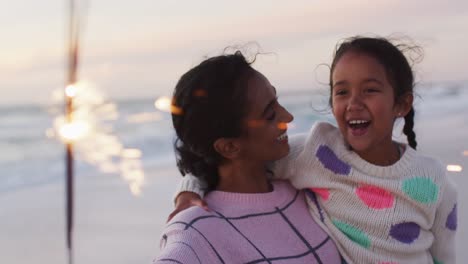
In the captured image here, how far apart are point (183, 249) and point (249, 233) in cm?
20

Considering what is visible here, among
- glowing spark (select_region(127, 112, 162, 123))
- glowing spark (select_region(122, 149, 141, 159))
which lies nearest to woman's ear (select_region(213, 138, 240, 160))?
glowing spark (select_region(122, 149, 141, 159))

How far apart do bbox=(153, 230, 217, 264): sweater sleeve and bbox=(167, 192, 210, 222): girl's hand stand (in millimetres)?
111

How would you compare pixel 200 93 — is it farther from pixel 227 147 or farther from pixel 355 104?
pixel 355 104

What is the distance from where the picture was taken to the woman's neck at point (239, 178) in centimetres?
138

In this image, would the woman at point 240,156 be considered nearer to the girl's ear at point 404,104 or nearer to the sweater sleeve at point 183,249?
the sweater sleeve at point 183,249

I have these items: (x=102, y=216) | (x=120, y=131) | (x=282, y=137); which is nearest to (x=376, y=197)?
(x=282, y=137)

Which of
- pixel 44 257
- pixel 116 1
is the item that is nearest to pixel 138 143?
pixel 44 257

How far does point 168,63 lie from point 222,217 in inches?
307

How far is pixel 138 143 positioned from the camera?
7.80 metres

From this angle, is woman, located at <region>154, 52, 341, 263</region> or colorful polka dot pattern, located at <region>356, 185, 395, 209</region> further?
colorful polka dot pattern, located at <region>356, 185, 395, 209</region>

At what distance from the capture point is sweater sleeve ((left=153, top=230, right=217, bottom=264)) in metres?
1.08

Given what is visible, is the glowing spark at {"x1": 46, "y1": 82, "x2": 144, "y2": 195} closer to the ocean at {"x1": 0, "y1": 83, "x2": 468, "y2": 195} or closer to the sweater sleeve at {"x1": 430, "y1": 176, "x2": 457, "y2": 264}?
the ocean at {"x1": 0, "y1": 83, "x2": 468, "y2": 195}

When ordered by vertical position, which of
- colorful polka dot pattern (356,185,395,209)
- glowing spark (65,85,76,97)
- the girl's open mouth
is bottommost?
colorful polka dot pattern (356,185,395,209)

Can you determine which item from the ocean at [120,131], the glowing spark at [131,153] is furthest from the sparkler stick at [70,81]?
the glowing spark at [131,153]
